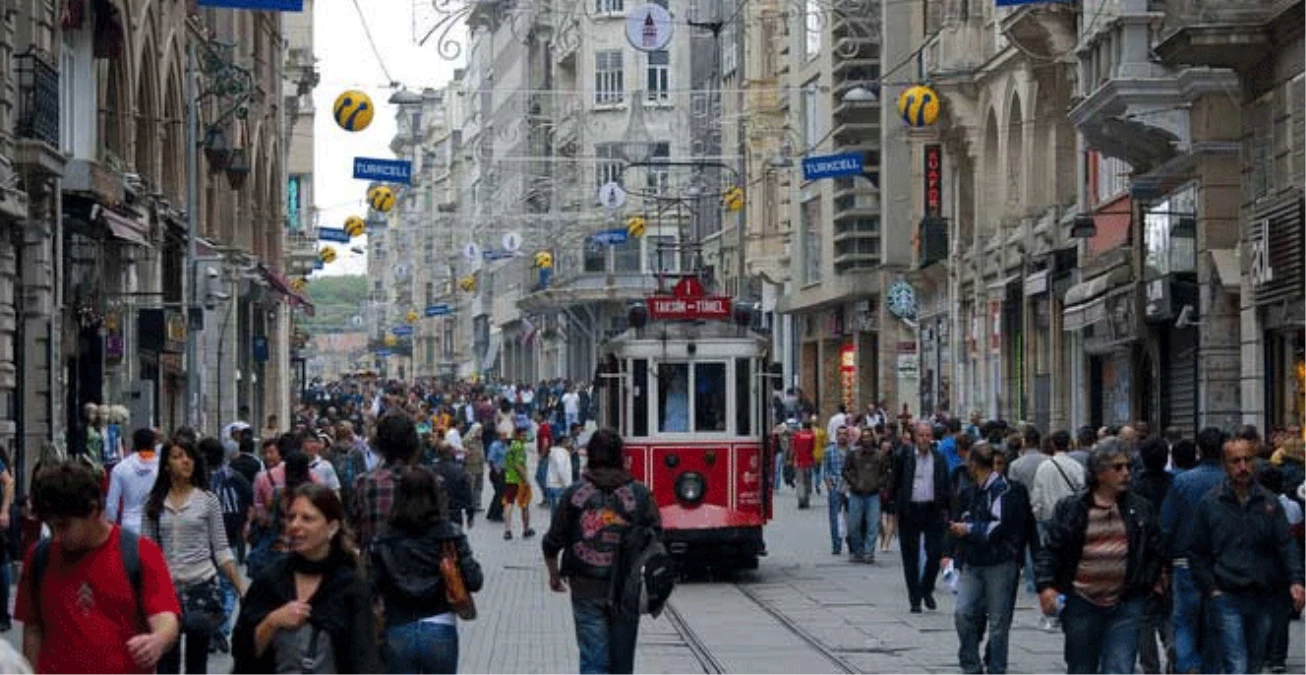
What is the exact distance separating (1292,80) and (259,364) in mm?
37409

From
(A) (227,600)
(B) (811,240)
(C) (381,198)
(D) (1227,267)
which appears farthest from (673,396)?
(B) (811,240)

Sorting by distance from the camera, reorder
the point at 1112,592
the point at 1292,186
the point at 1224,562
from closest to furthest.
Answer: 1. the point at 1112,592
2. the point at 1224,562
3. the point at 1292,186

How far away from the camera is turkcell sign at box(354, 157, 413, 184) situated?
42.8m

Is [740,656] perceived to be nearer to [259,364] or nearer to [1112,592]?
[1112,592]

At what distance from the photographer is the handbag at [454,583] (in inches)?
448

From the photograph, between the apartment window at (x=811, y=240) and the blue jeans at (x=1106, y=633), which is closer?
the blue jeans at (x=1106, y=633)

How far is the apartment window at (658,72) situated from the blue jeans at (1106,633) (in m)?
84.7

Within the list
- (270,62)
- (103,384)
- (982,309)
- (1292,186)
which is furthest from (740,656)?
(270,62)

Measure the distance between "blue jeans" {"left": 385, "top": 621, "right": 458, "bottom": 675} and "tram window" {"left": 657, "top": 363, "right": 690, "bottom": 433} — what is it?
1580cm

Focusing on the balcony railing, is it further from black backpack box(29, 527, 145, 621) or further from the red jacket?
black backpack box(29, 527, 145, 621)

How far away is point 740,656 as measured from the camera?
1975 centimetres

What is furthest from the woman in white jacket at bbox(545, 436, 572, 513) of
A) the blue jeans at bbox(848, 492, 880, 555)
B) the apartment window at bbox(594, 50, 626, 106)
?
the apartment window at bbox(594, 50, 626, 106)

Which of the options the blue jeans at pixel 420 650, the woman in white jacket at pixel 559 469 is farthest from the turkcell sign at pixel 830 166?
the blue jeans at pixel 420 650

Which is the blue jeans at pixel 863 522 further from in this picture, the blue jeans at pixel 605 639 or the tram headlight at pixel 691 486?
the blue jeans at pixel 605 639
